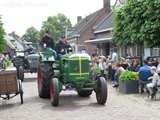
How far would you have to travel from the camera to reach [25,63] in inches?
762

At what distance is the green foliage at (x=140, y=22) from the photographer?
14102mm

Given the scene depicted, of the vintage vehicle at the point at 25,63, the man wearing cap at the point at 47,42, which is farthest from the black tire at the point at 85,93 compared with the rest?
the vintage vehicle at the point at 25,63

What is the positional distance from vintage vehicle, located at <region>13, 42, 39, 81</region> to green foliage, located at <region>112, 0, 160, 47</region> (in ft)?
17.7

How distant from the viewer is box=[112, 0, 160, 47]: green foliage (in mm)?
14102

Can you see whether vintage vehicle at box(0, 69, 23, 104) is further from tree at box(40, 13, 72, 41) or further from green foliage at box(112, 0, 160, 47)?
tree at box(40, 13, 72, 41)

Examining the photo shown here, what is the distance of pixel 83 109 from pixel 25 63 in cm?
1097

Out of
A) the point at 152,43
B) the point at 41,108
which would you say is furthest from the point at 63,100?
the point at 152,43

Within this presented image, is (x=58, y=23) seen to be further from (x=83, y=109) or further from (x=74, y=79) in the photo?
(x=83, y=109)

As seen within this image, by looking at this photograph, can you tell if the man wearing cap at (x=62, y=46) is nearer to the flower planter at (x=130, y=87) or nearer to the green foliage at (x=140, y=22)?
the flower planter at (x=130, y=87)

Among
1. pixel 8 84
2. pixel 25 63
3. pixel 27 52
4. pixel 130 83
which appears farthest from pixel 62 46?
pixel 27 52

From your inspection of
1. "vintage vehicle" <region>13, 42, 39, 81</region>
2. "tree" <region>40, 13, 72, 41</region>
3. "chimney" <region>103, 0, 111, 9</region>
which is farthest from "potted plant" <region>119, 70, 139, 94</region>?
"tree" <region>40, 13, 72, 41</region>

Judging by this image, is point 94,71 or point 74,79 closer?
point 74,79

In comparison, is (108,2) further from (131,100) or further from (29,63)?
(131,100)

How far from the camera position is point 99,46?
36656mm
